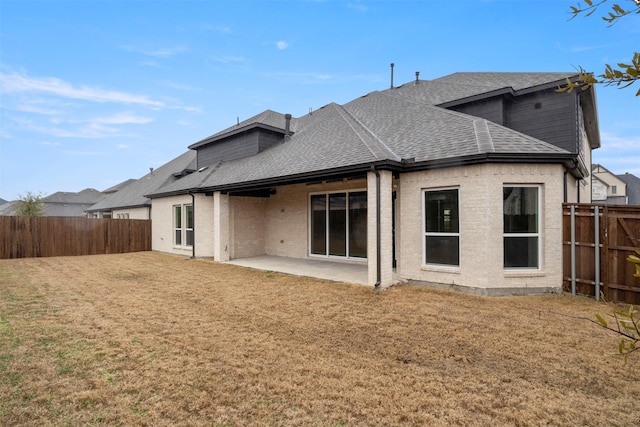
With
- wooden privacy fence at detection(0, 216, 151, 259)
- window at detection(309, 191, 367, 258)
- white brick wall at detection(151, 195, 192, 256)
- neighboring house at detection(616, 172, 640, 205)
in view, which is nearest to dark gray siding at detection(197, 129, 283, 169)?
white brick wall at detection(151, 195, 192, 256)

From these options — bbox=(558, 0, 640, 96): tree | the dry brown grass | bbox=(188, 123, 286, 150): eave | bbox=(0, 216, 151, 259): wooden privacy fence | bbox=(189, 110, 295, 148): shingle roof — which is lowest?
the dry brown grass

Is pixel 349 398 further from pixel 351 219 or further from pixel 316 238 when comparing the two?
pixel 316 238

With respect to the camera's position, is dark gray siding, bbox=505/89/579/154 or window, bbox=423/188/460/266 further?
dark gray siding, bbox=505/89/579/154

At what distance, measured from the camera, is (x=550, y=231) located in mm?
7395

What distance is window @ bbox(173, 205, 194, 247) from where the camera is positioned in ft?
50.6

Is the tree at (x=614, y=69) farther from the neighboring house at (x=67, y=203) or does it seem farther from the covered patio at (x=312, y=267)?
the neighboring house at (x=67, y=203)

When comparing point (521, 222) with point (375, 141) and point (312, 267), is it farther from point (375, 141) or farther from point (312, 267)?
point (312, 267)

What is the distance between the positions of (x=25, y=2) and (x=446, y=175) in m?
15.1

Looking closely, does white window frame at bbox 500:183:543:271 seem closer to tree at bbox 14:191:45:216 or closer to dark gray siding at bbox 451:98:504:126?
dark gray siding at bbox 451:98:504:126

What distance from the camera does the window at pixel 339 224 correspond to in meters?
11.6

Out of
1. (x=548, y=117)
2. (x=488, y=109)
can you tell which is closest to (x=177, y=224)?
(x=488, y=109)

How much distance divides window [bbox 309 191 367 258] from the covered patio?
566 millimetres

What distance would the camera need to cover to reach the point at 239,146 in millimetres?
15953

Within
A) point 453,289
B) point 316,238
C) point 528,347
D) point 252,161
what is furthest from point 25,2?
point 528,347
